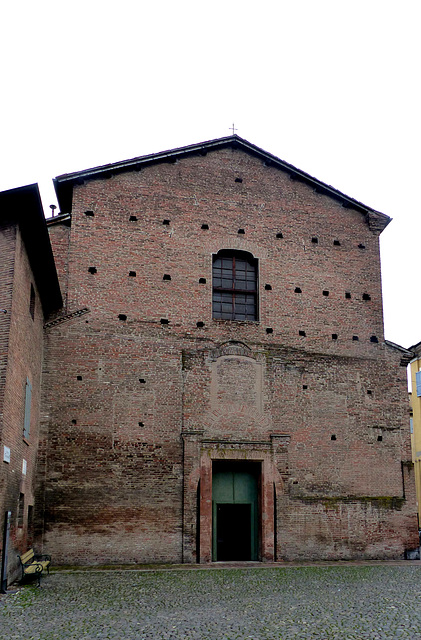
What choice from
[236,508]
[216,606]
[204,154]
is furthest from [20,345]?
[204,154]

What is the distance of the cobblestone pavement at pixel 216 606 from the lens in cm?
789

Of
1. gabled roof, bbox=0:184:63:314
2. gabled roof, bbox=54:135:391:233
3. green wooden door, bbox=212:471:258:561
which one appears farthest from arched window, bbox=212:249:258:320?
gabled roof, bbox=0:184:63:314

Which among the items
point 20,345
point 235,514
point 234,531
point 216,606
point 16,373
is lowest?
point 216,606

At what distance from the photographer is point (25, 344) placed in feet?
42.2

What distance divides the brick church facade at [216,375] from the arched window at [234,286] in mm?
41

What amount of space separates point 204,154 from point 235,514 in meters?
9.75

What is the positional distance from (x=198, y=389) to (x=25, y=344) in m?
4.87

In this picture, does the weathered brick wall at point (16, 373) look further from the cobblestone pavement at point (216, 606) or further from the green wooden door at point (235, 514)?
the green wooden door at point (235, 514)

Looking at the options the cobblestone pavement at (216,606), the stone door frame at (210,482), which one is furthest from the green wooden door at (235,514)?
the cobblestone pavement at (216,606)

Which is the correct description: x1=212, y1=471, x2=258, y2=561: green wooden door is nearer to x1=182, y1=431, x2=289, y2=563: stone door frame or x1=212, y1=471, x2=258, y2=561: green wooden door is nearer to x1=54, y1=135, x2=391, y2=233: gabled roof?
x1=182, y1=431, x2=289, y2=563: stone door frame

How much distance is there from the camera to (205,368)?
16.3 meters

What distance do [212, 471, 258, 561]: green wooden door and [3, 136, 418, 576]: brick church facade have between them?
4 centimetres

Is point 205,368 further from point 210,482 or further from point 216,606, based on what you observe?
point 216,606

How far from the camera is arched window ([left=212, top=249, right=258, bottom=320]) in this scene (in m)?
17.3
